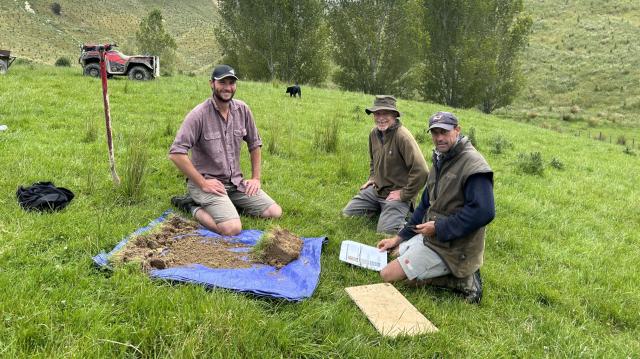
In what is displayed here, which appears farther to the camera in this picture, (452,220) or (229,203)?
(229,203)

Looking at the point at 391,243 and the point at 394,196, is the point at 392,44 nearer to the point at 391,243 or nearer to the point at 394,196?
the point at 394,196

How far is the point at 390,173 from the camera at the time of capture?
515 centimetres

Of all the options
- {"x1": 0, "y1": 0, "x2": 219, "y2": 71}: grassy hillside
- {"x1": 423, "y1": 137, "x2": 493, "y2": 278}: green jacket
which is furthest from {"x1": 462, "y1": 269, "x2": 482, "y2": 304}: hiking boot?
{"x1": 0, "y1": 0, "x2": 219, "y2": 71}: grassy hillside

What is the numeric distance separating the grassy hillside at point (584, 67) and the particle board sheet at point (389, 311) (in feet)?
77.0

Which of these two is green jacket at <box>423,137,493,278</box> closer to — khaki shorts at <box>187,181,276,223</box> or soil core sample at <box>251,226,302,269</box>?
soil core sample at <box>251,226,302,269</box>

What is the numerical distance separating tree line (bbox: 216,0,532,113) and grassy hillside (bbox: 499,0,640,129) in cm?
411

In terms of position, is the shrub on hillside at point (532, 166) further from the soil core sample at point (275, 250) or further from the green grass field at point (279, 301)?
the soil core sample at point (275, 250)

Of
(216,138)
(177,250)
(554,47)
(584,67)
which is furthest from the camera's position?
(554,47)

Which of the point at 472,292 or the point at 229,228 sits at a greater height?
the point at 229,228

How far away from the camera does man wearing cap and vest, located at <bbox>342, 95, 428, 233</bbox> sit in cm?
479

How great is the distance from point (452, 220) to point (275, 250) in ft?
5.04

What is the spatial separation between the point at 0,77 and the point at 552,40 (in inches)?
1742

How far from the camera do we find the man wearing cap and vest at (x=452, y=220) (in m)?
3.24

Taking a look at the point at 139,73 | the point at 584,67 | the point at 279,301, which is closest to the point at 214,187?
the point at 279,301
